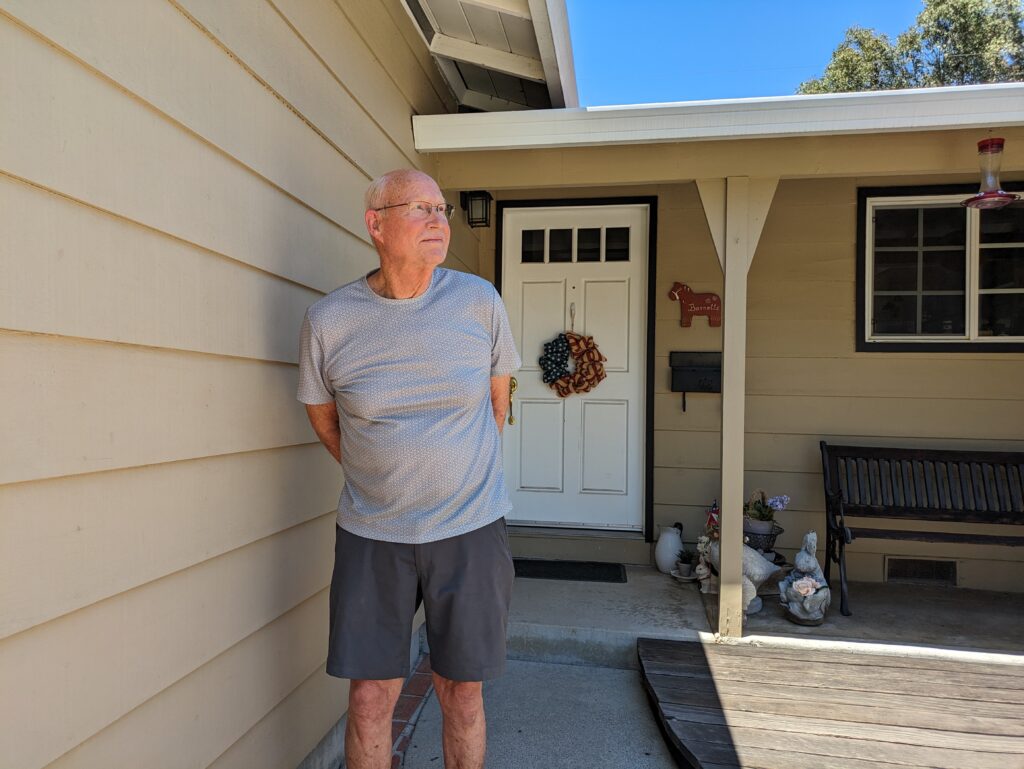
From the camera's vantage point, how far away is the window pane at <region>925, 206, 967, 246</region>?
137 inches

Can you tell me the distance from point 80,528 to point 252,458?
19.2 inches

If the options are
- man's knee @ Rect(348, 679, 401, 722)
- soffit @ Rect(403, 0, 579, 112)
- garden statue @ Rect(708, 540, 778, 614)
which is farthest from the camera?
garden statue @ Rect(708, 540, 778, 614)

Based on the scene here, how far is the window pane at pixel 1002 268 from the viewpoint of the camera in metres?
3.44

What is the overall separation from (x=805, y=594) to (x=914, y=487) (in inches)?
43.4

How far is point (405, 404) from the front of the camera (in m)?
1.36

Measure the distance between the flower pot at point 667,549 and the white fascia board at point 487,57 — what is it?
8.10 feet

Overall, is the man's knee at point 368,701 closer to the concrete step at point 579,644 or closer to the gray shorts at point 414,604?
the gray shorts at point 414,604

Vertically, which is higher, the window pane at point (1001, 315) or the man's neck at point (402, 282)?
the window pane at point (1001, 315)

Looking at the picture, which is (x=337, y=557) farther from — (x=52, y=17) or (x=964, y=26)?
(x=964, y=26)

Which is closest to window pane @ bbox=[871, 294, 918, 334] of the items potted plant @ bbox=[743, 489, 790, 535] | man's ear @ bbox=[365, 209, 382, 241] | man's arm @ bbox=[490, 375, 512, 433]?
potted plant @ bbox=[743, 489, 790, 535]

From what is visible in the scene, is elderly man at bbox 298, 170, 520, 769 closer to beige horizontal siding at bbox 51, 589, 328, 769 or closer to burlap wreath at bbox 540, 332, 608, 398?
beige horizontal siding at bbox 51, 589, 328, 769

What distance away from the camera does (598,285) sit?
12.5 feet

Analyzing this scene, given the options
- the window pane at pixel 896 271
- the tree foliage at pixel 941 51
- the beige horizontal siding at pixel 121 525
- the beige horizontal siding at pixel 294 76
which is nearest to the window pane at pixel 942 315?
the window pane at pixel 896 271

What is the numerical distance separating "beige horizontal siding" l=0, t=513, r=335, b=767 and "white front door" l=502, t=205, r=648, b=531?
2355 millimetres
